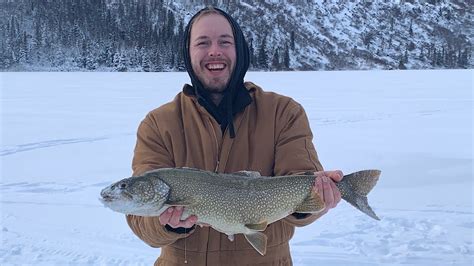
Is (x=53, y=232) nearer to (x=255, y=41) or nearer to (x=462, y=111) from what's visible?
(x=462, y=111)

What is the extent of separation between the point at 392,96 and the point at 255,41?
336ft

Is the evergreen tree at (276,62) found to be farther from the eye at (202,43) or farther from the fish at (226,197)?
the fish at (226,197)

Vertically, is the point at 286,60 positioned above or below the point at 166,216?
below

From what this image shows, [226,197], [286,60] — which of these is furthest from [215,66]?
[286,60]

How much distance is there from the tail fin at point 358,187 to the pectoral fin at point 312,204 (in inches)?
6.8

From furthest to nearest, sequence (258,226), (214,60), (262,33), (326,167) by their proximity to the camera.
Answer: (262,33) → (326,167) → (214,60) → (258,226)

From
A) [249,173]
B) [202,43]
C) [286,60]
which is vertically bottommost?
[286,60]

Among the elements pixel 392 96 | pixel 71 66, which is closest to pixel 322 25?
pixel 71 66

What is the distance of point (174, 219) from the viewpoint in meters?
2.66

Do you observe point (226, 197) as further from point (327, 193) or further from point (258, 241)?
point (327, 193)

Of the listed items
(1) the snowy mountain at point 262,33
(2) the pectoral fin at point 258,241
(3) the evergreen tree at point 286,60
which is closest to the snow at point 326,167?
(2) the pectoral fin at point 258,241

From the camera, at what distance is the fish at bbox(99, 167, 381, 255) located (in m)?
2.67

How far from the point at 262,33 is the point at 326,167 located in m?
120

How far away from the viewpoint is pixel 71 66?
94.8 meters
